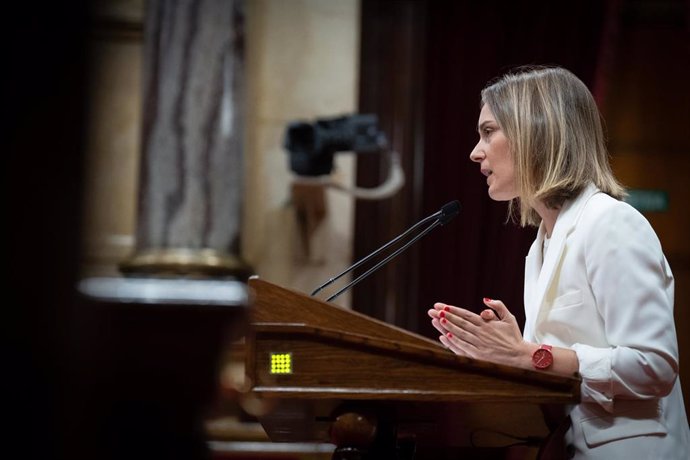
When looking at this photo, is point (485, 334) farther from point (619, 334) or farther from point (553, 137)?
point (553, 137)

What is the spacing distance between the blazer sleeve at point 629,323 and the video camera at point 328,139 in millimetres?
2657

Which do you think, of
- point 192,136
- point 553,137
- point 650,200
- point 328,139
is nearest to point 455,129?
point 328,139

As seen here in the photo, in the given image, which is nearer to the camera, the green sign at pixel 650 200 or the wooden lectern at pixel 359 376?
the wooden lectern at pixel 359 376

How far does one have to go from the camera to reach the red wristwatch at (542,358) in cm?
195

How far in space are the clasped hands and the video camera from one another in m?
2.67

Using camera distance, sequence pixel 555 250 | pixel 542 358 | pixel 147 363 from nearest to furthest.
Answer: pixel 147 363, pixel 542 358, pixel 555 250

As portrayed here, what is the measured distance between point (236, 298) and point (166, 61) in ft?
7.87

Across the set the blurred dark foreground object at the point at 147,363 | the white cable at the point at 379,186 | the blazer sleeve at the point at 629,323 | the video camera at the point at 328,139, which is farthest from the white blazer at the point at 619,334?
the white cable at the point at 379,186

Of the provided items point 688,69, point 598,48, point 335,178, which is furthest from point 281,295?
point 688,69

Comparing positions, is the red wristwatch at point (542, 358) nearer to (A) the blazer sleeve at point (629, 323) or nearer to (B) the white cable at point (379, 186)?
(A) the blazer sleeve at point (629, 323)

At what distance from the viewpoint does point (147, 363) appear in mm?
798

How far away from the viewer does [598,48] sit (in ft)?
17.8

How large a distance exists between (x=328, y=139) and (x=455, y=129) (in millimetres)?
938

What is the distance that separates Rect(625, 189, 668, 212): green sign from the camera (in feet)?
18.4
